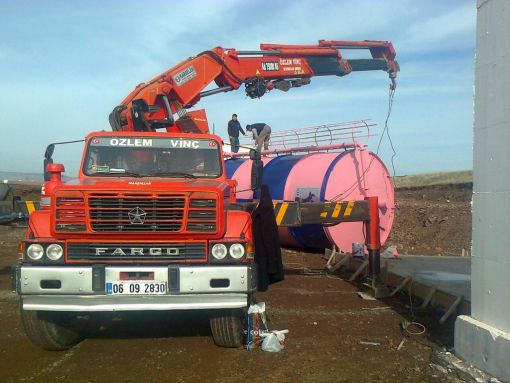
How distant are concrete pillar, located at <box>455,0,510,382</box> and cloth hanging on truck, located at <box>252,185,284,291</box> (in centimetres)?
231

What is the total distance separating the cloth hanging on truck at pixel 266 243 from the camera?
639 cm

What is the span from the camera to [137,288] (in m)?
4.82

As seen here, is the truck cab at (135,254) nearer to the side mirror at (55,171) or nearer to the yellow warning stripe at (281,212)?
the side mirror at (55,171)

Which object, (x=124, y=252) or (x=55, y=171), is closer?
(x=124, y=252)

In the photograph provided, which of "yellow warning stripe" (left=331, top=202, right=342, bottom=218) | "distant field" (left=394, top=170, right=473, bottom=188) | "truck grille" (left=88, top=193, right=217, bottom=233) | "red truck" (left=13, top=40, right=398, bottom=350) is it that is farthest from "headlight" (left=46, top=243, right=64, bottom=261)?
→ "distant field" (left=394, top=170, right=473, bottom=188)

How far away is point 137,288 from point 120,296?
0.57ft

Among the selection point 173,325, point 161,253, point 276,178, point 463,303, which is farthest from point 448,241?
point 161,253

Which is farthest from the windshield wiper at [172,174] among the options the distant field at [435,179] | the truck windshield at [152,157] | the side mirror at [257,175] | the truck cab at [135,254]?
the distant field at [435,179]

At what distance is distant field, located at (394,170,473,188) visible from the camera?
2766cm

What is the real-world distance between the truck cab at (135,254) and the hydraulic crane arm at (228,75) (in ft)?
14.2

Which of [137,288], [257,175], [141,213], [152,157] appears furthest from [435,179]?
[137,288]

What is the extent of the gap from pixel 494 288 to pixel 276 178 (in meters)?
9.18

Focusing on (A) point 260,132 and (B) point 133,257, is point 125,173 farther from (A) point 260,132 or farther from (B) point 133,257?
(A) point 260,132

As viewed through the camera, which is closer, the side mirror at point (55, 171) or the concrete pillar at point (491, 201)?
the concrete pillar at point (491, 201)
